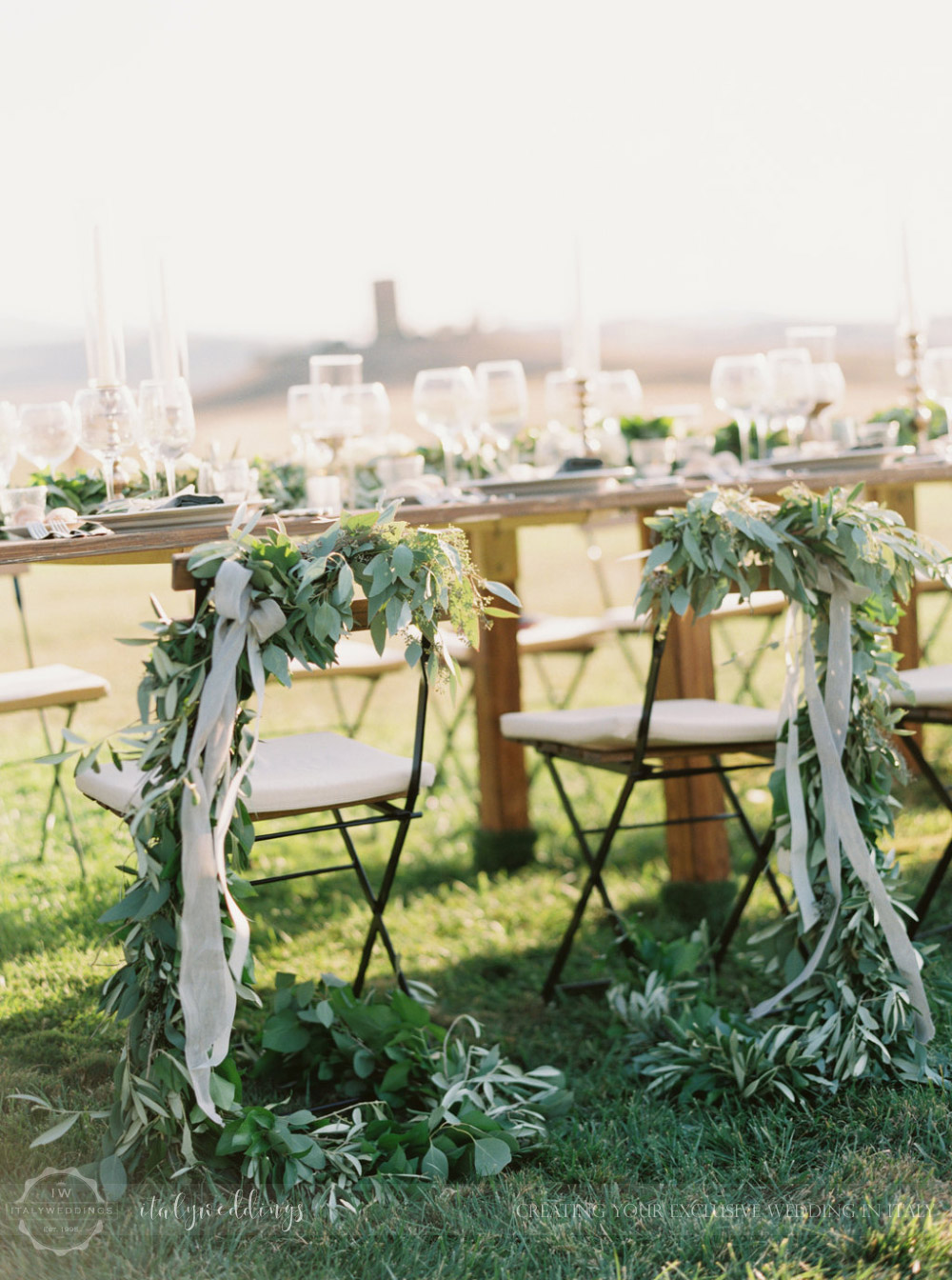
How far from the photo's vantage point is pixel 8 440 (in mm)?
2479

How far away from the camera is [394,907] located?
11.0 ft

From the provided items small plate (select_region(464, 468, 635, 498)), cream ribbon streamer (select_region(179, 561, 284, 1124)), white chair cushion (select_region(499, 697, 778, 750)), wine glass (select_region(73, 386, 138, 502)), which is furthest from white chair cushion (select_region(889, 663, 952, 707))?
wine glass (select_region(73, 386, 138, 502))

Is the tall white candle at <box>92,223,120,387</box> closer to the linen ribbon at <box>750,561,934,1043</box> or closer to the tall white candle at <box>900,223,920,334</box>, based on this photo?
the linen ribbon at <box>750,561,934,1043</box>

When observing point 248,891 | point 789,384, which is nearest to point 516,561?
point 789,384

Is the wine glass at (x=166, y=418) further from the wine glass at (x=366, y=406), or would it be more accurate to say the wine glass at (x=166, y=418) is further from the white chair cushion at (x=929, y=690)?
the white chair cushion at (x=929, y=690)

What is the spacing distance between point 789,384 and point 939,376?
53cm

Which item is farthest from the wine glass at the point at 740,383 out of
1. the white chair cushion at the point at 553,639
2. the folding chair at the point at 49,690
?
the folding chair at the point at 49,690

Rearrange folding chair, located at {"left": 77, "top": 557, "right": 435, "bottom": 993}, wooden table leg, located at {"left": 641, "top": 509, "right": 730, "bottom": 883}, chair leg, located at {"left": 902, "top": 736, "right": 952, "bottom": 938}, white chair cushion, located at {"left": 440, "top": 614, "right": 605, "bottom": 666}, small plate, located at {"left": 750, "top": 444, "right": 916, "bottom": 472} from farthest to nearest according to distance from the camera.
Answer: white chair cushion, located at {"left": 440, "top": 614, "right": 605, "bottom": 666} → small plate, located at {"left": 750, "top": 444, "right": 916, "bottom": 472} → wooden table leg, located at {"left": 641, "top": 509, "right": 730, "bottom": 883} → chair leg, located at {"left": 902, "top": 736, "right": 952, "bottom": 938} → folding chair, located at {"left": 77, "top": 557, "right": 435, "bottom": 993}

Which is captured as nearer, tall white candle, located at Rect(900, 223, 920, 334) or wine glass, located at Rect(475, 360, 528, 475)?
wine glass, located at Rect(475, 360, 528, 475)

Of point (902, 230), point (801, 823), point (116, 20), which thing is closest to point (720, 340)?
point (116, 20)

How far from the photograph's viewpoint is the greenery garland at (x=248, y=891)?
1.80 metres

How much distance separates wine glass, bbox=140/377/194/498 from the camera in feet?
8.06

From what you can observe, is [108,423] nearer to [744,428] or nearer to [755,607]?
[744,428]

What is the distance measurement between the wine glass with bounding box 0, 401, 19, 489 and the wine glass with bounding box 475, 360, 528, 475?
1.09 m
